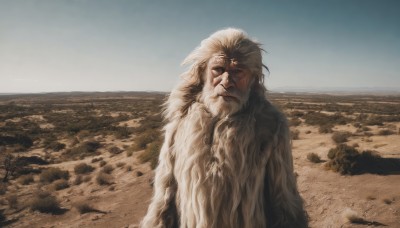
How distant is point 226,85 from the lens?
181cm

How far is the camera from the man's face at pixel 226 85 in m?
1.78

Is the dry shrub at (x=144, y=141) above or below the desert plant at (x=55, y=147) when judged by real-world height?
above

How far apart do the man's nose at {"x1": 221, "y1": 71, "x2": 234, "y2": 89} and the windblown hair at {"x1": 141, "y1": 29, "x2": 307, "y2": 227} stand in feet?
0.51

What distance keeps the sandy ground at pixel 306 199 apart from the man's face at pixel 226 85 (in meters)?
4.95

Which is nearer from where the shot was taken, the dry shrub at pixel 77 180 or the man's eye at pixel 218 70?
the man's eye at pixel 218 70

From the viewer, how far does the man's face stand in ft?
5.84

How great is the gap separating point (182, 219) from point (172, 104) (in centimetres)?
81

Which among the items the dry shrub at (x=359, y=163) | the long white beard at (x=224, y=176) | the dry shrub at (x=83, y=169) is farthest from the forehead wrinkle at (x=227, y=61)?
the dry shrub at (x=83, y=169)

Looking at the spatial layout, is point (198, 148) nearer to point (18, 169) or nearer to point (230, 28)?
point (230, 28)

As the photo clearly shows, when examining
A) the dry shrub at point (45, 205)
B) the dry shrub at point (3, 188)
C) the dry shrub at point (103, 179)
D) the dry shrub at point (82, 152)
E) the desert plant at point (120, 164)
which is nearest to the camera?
the dry shrub at point (45, 205)

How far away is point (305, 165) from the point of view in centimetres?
953

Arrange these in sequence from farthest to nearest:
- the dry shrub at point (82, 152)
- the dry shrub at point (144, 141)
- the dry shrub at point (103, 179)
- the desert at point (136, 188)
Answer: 1. the dry shrub at point (82, 152)
2. the dry shrub at point (144, 141)
3. the dry shrub at point (103, 179)
4. the desert at point (136, 188)

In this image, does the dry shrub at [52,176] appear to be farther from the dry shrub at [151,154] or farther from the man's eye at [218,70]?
the man's eye at [218,70]

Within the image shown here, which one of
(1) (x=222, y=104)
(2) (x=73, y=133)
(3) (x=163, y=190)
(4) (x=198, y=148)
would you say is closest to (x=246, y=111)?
(1) (x=222, y=104)
